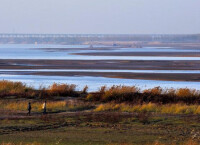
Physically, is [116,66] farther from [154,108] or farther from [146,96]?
[154,108]

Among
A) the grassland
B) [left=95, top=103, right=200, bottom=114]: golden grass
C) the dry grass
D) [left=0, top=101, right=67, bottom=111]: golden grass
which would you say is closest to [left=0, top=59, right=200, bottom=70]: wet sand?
the grassland

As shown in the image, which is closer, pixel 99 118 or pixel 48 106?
pixel 99 118

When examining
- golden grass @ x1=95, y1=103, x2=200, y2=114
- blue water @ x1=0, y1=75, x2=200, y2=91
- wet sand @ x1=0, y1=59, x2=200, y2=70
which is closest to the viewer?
golden grass @ x1=95, y1=103, x2=200, y2=114

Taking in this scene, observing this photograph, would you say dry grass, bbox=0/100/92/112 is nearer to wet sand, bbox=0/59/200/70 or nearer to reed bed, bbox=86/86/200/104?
reed bed, bbox=86/86/200/104

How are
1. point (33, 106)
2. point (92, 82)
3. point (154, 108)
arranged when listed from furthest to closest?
1. point (92, 82)
2. point (33, 106)
3. point (154, 108)

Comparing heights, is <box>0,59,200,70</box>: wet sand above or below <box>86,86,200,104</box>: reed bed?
above

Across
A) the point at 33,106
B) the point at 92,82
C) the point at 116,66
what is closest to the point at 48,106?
the point at 33,106

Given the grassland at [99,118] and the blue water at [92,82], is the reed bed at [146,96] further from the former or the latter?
the blue water at [92,82]

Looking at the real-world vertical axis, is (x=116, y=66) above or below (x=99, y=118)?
above

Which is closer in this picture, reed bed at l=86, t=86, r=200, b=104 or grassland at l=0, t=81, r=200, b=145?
grassland at l=0, t=81, r=200, b=145

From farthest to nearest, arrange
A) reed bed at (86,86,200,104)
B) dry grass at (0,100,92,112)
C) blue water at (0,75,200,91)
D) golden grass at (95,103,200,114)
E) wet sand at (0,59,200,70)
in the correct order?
wet sand at (0,59,200,70) → blue water at (0,75,200,91) → reed bed at (86,86,200,104) → dry grass at (0,100,92,112) → golden grass at (95,103,200,114)

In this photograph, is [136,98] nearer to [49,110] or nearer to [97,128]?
[49,110]

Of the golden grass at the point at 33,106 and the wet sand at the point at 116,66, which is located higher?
the wet sand at the point at 116,66

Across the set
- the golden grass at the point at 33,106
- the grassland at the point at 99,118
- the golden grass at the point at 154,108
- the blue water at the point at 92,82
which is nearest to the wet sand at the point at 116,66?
the blue water at the point at 92,82
